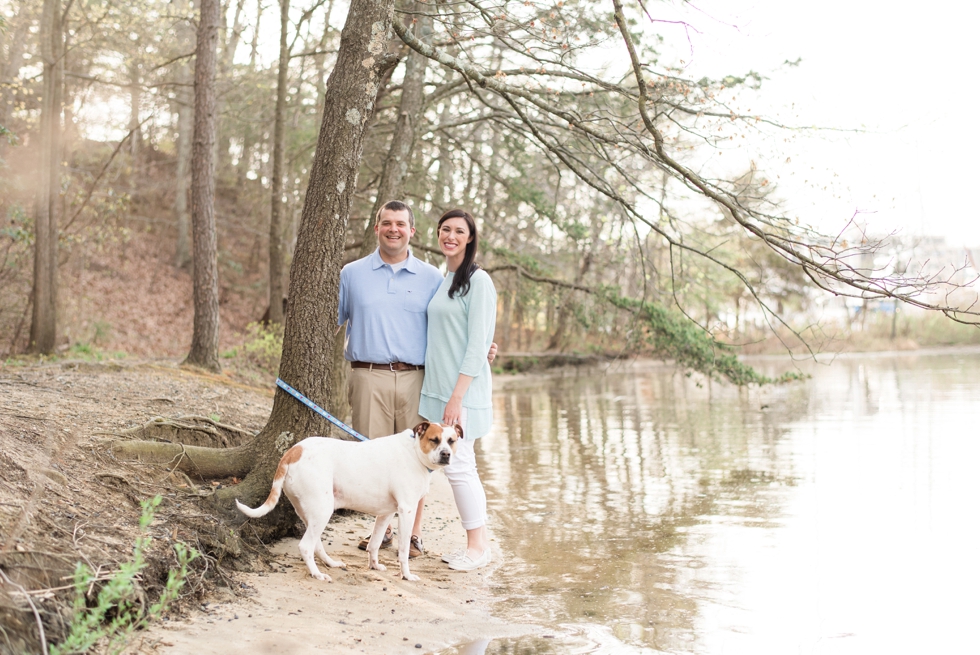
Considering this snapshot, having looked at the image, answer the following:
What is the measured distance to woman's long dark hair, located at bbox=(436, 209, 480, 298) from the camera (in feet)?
17.4

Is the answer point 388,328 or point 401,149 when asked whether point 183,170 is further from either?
point 388,328

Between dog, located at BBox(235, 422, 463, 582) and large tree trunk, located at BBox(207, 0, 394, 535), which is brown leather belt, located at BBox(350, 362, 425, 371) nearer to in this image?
large tree trunk, located at BBox(207, 0, 394, 535)

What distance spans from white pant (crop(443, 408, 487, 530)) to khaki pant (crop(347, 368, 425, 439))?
368mm

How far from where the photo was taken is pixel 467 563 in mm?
5523

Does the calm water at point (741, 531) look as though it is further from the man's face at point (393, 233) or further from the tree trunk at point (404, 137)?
the tree trunk at point (404, 137)

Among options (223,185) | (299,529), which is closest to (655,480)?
(299,529)

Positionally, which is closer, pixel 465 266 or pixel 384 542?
pixel 465 266

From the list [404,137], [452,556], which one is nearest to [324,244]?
[452,556]

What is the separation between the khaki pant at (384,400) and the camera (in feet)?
17.8

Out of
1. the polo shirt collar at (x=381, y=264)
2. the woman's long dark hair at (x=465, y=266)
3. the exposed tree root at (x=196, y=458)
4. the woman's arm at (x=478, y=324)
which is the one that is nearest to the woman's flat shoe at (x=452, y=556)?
the woman's arm at (x=478, y=324)

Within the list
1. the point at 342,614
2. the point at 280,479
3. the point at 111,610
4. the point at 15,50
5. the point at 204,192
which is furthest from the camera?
the point at 15,50

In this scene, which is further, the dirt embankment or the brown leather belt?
the brown leather belt

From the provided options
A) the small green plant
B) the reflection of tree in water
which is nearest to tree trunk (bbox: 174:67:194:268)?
the reflection of tree in water

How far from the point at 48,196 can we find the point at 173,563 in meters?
11.5
